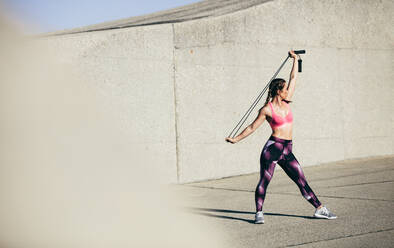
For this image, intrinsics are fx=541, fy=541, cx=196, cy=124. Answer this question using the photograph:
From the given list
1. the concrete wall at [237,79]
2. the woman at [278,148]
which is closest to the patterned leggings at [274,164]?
the woman at [278,148]

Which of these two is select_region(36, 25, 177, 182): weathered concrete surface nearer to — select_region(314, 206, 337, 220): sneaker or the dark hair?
the dark hair

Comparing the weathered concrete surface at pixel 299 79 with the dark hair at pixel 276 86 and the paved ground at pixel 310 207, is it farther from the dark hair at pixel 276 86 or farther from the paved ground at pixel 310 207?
the dark hair at pixel 276 86

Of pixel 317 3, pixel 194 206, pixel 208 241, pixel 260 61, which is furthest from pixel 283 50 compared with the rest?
pixel 208 241

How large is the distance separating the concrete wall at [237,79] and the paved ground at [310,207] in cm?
63

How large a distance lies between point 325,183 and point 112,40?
13.9 ft

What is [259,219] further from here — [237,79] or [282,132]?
[237,79]

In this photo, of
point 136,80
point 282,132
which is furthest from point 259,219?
point 136,80

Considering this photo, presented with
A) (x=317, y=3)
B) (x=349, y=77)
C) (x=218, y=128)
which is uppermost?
(x=317, y=3)

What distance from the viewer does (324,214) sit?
20.0 ft

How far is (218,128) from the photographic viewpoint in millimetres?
9914

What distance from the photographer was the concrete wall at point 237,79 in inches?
356

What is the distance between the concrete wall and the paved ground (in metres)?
0.63

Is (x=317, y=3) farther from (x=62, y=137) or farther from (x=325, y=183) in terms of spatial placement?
(x=62, y=137)

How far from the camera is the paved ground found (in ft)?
17.0
